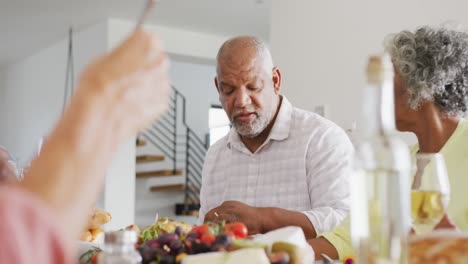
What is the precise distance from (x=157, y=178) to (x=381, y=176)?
34.4ft

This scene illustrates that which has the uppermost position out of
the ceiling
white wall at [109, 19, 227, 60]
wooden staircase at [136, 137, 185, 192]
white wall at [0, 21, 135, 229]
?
the ceiling

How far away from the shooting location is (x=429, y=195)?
1112mm

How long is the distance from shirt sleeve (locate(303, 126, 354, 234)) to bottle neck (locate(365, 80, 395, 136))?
129cm

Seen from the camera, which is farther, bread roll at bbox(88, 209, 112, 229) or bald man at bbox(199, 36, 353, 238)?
bald man at bbox(199, 36, 353, 238)

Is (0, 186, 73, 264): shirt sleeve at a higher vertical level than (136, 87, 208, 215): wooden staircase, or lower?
higher

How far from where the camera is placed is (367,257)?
851mm

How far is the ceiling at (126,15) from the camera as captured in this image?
295 inches

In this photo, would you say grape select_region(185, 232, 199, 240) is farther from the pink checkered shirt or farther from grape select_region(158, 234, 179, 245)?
the pink checkered shirt

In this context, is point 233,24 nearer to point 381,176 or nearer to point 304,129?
point 304,129

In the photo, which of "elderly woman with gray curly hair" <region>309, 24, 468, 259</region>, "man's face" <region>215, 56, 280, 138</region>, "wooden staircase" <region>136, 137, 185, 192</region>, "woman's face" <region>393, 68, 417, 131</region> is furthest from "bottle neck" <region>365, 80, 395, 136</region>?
"wooden staircase" <region>136, 137, 185, 192</region>

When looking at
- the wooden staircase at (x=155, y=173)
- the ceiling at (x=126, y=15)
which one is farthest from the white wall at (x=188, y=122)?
the ceiling at (x=126, y=15)

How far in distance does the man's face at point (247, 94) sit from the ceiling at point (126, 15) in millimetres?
4722

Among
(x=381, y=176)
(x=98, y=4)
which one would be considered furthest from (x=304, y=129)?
(x=98, y=4)

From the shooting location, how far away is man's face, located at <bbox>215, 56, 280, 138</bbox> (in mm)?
2555
